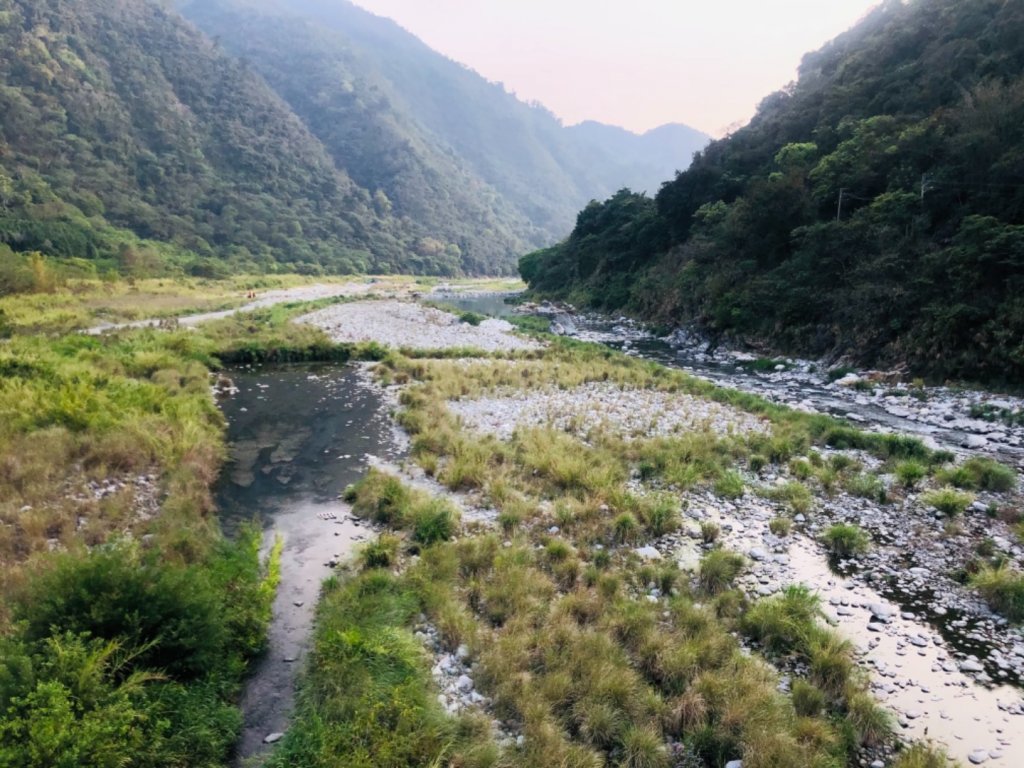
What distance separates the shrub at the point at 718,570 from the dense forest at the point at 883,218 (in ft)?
59.2

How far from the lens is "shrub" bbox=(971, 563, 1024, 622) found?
8422 millimetres

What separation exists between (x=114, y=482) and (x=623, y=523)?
36.0ft

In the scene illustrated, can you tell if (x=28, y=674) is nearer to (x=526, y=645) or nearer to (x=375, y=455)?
(x=526, y=645)

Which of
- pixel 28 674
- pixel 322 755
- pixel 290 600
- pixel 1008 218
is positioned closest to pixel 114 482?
pixel 290 600

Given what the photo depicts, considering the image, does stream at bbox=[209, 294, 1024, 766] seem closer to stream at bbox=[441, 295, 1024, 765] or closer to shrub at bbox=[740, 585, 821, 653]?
stream at bbox=[441, 295, 1024, 765]

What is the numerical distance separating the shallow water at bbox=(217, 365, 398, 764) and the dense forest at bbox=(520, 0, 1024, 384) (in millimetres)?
23674

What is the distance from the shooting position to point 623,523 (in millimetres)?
11172

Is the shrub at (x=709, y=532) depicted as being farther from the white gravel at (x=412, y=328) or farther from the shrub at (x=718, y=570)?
the white gravel at (x=412, y=328)

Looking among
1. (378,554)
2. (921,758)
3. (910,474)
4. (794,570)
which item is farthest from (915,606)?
(378,554)

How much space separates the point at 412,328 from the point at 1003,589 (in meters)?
39.0

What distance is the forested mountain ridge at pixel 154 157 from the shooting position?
89562 mm

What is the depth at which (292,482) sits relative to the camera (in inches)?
567

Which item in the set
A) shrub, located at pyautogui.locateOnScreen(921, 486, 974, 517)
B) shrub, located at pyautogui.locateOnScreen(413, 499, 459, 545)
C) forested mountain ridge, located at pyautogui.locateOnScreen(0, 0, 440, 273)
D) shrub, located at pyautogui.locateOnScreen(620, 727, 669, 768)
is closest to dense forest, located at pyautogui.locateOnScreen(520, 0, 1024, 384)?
shrub, located at pyautogui.locateOnScreen(921, 486, 974, 517)

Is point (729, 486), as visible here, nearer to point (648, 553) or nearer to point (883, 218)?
point (648, 553)
